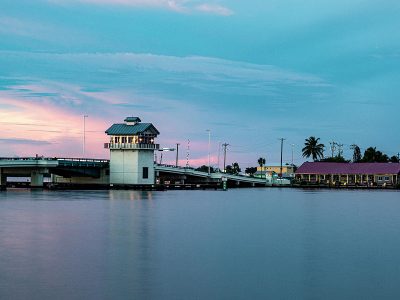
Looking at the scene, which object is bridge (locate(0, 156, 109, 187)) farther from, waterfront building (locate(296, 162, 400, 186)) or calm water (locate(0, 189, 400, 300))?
waterfront building (locate(296, 162, 400, 186))

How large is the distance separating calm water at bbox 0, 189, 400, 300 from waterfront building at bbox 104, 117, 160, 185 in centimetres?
6028

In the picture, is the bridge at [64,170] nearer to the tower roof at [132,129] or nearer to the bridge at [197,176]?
the bridge at [197,176]

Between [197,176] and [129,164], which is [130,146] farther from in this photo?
[197,176]

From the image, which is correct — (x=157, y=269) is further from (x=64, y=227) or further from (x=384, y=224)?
(x=384, y=224)

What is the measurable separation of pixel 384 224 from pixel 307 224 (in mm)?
7524

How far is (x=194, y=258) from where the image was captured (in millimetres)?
35406

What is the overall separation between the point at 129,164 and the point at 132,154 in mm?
1989

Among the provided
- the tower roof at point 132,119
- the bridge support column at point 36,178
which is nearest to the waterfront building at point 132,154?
the tower roof at point 132,119

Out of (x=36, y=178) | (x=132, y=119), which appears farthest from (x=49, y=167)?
(x=132, y=119)

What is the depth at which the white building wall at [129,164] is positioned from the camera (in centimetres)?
12294

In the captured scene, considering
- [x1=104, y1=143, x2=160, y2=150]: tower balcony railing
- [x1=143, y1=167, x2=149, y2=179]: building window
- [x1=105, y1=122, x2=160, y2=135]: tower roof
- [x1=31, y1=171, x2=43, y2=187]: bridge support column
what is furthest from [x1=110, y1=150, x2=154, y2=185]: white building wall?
[x1=31, y1=171, x2=43, y2=187]: bridge support column

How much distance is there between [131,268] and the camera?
104 ft

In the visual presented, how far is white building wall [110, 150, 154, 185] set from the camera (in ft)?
403

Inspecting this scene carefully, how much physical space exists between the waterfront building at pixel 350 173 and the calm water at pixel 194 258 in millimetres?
124178
